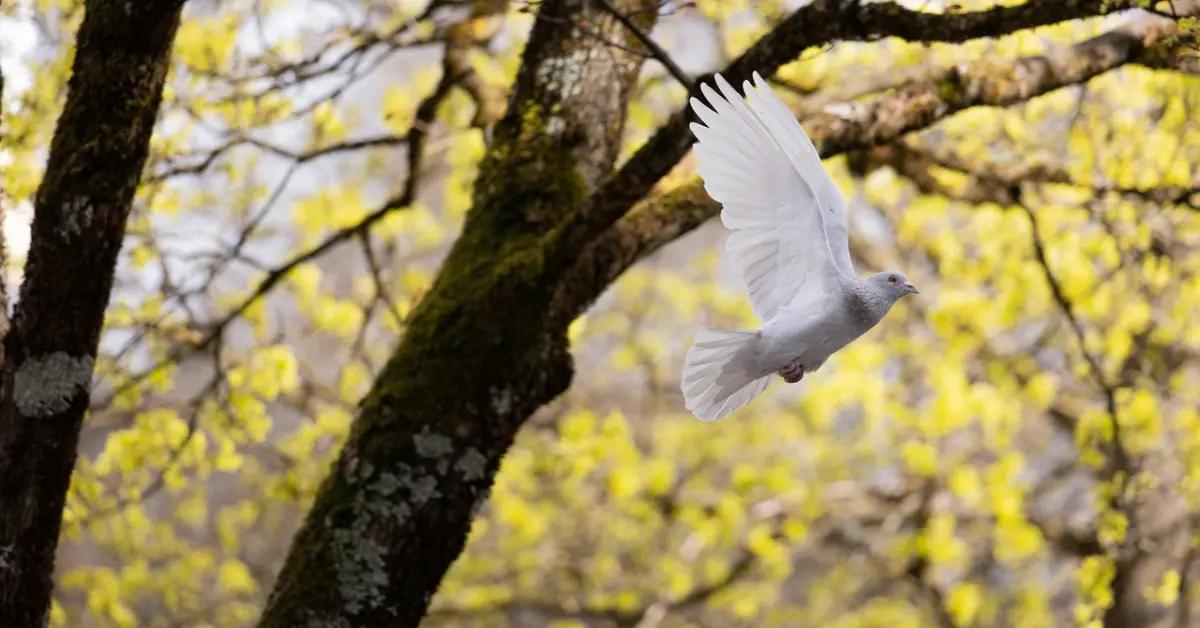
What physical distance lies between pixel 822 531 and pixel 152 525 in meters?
4.67

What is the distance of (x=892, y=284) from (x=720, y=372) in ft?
1.41

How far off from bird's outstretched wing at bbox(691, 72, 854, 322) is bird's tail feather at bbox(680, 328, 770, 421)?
0.12 metres

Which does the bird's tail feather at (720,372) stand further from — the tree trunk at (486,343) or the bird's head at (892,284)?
the tree trunk at (486,343)

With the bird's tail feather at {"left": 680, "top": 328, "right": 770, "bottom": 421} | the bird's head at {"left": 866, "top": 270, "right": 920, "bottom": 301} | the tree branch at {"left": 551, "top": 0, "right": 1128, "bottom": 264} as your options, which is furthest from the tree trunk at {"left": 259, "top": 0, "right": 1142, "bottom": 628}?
the bird's head at {"left": 866, "top": 270, "right": 920, "bottom": 301}

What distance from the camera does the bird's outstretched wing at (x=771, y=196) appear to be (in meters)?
2.13

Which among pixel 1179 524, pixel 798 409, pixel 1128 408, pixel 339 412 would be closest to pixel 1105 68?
pixel 1128 408

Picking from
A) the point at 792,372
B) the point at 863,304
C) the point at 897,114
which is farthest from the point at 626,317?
the point at 863,304

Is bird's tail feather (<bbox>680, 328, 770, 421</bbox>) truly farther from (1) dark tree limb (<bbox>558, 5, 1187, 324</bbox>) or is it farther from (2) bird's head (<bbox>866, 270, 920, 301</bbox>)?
(1) dark tree limb (<bbox>558, 5, 1187, 324</bbox>)

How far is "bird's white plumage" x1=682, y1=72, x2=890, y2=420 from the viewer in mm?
2148

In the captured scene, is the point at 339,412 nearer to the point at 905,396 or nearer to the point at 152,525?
the point at 152,525

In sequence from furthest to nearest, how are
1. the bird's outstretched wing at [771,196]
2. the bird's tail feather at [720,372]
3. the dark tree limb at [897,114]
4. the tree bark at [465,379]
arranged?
the dark tree limb at [897,114] → the tree bark at [465,379] → the bird's tail feather at [720,372] → the bird's outstretched wing at [771,196]

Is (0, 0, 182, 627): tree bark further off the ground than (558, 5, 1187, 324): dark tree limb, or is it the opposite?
(0, 0, 182, 627): tree bark

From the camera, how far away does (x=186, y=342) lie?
4.30 meters

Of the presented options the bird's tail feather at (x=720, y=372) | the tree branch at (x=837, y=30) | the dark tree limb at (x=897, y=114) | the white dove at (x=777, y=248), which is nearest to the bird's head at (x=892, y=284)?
the white dove at (x=777, y=248)
